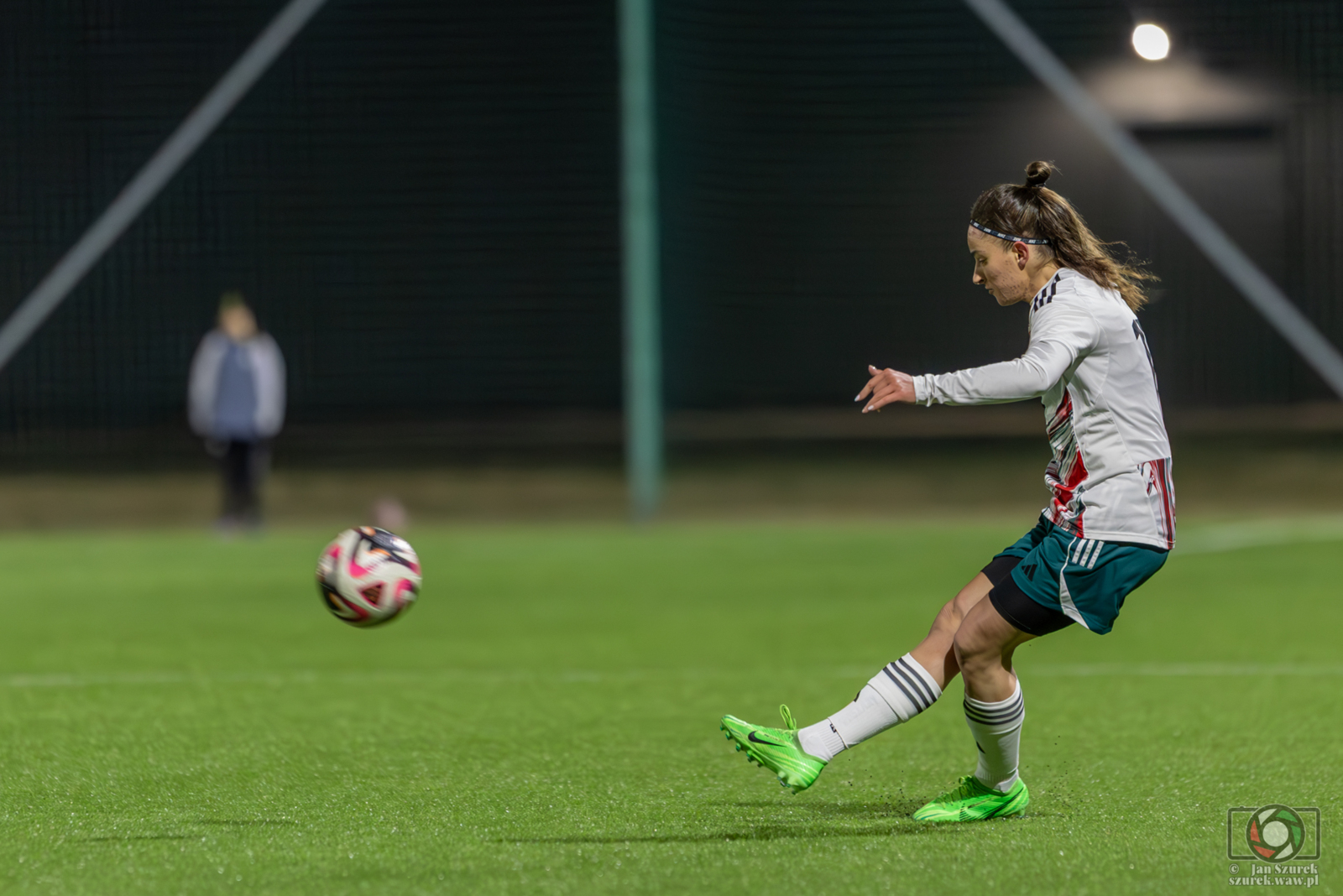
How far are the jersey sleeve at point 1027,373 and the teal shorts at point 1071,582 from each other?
0.40 metres

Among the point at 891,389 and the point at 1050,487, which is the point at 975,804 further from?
the point at 891,389

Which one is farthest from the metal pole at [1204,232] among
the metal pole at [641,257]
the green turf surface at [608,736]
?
the green turf surface at [608,736]

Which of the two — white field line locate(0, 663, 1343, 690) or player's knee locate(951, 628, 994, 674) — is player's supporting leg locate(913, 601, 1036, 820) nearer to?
player's knee locate(951, 628, 994, 674)

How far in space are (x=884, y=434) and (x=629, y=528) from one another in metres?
7.03

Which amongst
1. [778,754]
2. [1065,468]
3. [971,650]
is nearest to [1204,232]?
[1065,468]

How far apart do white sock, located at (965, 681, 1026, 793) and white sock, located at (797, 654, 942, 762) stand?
0.13 metres

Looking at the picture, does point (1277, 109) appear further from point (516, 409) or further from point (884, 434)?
point (516, 409)

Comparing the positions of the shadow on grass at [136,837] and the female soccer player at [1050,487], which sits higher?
the female soccer player at [1050,487]

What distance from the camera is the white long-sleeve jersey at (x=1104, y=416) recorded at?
429 centimetres

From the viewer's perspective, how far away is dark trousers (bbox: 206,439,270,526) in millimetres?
15836

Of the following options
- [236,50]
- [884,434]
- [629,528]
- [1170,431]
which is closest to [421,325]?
[236,50]

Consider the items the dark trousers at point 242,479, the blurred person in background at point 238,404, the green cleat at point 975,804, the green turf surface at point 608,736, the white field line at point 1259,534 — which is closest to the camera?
the green turf surface at point 608,736

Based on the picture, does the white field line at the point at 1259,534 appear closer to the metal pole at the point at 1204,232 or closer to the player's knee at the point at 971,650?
the metal pole at the point at 1204,232

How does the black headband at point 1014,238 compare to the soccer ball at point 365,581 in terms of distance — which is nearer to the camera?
the black headband at point 1014,238
